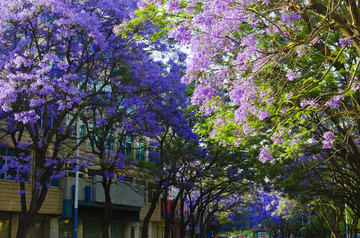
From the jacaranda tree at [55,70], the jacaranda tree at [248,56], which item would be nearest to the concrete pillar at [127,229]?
the jacaranda tree at [55,70]

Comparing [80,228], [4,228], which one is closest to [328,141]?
[4,228]

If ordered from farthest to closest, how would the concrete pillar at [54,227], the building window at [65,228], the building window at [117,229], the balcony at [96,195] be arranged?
the building window at [117,229] → the building window at [65,228] → the balcony at [96,195] → the concrete pillar at [54,227]

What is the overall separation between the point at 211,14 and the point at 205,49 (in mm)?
690

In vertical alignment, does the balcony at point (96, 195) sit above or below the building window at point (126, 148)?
below

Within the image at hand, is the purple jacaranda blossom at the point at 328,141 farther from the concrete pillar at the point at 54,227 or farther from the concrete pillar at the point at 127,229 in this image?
the concrete pillar at the point at 127,229

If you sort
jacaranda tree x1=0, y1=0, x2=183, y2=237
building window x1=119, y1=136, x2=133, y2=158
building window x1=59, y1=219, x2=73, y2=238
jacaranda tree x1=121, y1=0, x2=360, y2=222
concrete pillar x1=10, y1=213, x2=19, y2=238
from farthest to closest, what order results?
1. building window x1=59, y1=219, x2=73, y2=238
2. building window x1=119, y1=136, x2=133, y2=158
3. concrete pillar x1=10, y1=213, x2=19, y2=238
4. jacaranda tree x1=0, y1=0, x2=183, y2=237
5. jacaranda tree x1=121, y1=0, x2=360, y2=222

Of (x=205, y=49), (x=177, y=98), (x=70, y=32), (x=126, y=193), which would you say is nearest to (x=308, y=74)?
(x=205, y=49)

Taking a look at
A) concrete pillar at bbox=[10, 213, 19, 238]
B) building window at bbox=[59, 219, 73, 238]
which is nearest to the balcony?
building window at bbox=[59, 219, 73, 238]

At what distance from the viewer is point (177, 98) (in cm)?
2048

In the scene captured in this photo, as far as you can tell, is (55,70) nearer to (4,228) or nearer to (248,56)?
(4,228)

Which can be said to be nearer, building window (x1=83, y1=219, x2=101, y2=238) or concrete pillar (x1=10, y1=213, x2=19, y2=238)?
concrete pillar (x1=10, y1=213, x2=19, y2=238)

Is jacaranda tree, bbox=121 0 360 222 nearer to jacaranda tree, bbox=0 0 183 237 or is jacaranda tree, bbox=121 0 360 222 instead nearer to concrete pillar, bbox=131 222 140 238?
jacaranda tree, bbox=0 0 183 237

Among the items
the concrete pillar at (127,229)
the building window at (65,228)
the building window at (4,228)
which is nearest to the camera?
the building window at (4,228)

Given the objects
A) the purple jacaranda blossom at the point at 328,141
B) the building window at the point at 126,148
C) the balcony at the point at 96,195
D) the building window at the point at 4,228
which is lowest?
the building window at the point at 4,228
